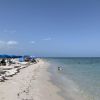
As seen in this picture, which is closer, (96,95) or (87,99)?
(87,99)

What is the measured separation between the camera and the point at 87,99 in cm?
1481

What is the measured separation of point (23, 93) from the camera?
14.1 m

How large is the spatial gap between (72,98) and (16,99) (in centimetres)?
404

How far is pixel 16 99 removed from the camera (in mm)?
12305

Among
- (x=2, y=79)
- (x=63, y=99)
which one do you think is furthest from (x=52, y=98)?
(x=2, y=79)

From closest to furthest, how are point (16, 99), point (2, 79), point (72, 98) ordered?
point (16, 99)
point (72, 98)
point (2, 79)

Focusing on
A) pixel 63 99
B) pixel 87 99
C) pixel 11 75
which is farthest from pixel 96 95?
pixel 11 75

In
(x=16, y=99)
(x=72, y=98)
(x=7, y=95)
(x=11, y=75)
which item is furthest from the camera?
(x=11, y=75)

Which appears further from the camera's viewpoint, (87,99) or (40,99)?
(87,99)

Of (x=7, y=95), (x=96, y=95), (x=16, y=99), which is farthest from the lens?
(x=96, y=95)

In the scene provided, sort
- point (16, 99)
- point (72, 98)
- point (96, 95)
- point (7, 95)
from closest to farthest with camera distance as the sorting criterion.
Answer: point (16, 99)
point (7, 95)
point (72, 98)
point (96, 95)

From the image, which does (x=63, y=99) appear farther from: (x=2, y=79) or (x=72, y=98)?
(x=2, y=79)

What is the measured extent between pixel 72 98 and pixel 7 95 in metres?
4.16

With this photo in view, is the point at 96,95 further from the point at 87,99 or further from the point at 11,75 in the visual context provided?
the point at 11,75
